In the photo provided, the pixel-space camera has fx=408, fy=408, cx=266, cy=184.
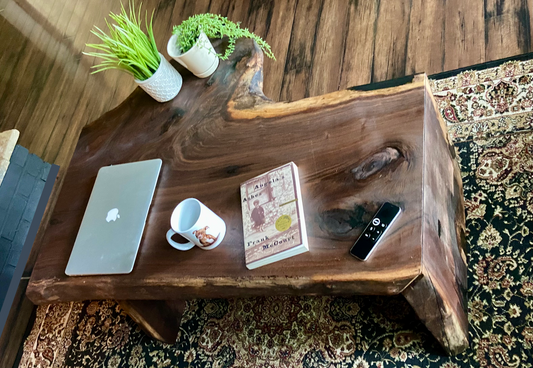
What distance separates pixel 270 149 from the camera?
1060mm

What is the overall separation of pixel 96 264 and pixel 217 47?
0.76 meters

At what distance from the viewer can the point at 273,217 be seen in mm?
941

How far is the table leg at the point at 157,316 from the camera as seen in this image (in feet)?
4.39

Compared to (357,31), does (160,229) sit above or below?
above

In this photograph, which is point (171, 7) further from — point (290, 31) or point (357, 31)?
point (357, 31)

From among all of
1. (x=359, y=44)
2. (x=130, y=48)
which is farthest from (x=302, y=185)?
(x=359, y=44)

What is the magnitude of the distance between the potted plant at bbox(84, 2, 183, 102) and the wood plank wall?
0.68 meters

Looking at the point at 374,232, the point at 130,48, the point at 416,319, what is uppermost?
the point at 130,48

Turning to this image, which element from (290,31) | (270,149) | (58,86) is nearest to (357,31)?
(290,31)

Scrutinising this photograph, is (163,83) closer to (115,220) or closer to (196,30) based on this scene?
(196,30)

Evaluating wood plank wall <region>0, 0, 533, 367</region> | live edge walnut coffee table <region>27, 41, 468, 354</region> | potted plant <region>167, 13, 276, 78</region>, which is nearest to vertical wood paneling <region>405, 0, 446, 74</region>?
wood plank wall <region>0, 0, 533, 367</region>

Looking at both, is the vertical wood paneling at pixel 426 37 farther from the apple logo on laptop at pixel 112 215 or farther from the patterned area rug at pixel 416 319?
the apple logo on laptop at pixel 112 215

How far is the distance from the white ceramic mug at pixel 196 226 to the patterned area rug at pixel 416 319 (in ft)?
1.73

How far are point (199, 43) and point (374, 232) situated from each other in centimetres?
76
